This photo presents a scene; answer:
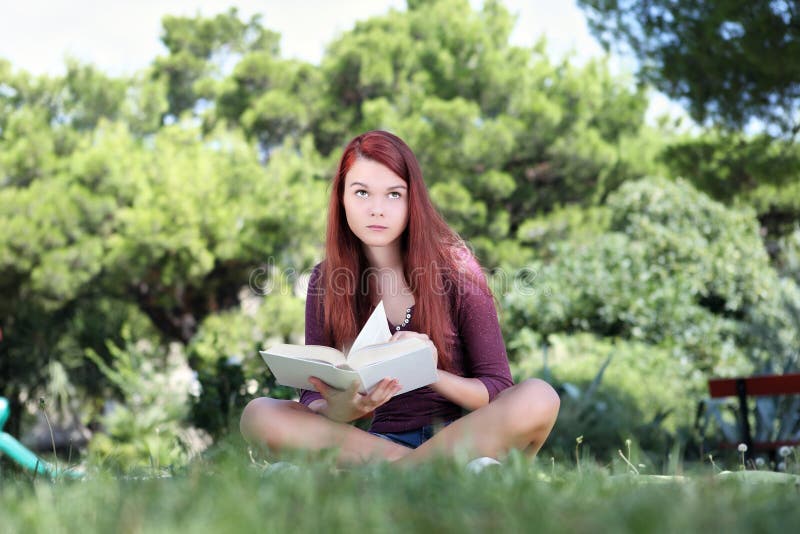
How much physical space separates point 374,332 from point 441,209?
14.5 meters

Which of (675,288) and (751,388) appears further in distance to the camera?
(675,288)

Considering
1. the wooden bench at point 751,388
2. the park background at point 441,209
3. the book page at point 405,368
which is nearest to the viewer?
the book page at point 405,368

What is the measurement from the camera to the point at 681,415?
813 cm

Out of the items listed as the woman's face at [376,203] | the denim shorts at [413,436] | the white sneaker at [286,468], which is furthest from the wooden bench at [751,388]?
the white sneaker at [286,468]

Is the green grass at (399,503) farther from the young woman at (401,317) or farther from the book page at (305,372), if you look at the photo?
the young woman at (401,317)

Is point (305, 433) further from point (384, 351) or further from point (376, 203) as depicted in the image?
point (376, 203)

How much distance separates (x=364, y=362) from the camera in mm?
2412

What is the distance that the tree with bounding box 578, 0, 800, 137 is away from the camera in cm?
665

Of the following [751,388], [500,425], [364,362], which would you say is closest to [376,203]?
[364,362]

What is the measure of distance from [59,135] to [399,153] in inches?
572

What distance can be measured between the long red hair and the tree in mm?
4491

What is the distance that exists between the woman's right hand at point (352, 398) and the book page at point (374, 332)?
0.43 ft

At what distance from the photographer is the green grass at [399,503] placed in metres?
1.29

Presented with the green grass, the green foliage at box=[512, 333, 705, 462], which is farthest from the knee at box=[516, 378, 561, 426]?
the green foliage at box=[512, 333, 705, 462]
